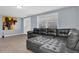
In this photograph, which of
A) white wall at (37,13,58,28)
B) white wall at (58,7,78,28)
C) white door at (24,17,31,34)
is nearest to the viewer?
Answer: white wall at (58,7,78,28)

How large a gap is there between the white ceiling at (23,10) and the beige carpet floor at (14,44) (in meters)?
0.49

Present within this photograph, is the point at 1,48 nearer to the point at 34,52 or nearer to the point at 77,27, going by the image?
the point at 34,52

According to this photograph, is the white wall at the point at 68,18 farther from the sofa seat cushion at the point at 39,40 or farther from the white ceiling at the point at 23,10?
the sofa seat cushion at the point at 39,40

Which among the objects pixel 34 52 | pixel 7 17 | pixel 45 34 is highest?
pixel 7 17

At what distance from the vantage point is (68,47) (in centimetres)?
136

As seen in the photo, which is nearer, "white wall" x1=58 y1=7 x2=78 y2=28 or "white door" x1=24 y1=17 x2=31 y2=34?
"white wall" x1=58 y1=7 x2=78 y2=28

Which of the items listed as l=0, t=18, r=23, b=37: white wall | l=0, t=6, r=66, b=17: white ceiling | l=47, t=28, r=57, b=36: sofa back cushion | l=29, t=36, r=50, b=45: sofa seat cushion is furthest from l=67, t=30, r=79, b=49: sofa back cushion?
l=0, t=18, r=23, b=37: white wall

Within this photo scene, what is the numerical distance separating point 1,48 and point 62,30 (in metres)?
1.28

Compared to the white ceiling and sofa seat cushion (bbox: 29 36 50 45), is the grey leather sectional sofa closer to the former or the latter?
sofa seat cushion (bbox: 29 36 50 45)

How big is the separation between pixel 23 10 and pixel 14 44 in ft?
2.46

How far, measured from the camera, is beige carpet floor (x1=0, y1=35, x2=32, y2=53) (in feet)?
4.66

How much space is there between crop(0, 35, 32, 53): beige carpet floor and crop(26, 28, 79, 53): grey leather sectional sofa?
95 mm

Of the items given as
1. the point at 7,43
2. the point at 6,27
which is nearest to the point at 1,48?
the point at 7,43

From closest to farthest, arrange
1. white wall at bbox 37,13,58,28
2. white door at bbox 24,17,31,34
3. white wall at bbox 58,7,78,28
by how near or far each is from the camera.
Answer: white wall at bbox 58,7,78,28
white wall at bbox 37,13,58,28
white door at bbox 24,17,31,34
